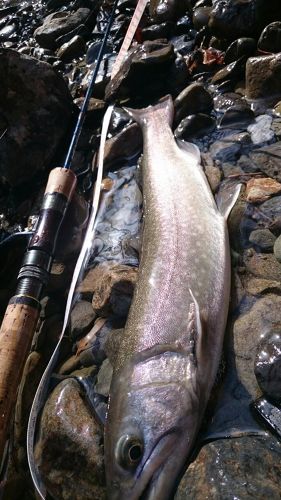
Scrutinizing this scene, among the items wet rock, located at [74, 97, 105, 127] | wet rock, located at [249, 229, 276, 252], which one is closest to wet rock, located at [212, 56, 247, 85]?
wet rock, located at [74, 97, 105, 127]

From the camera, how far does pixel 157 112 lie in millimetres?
4875

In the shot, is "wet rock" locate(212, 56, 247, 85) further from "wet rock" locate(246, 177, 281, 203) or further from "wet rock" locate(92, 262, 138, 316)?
"wet rock" locate(92, 262, 138, 316)

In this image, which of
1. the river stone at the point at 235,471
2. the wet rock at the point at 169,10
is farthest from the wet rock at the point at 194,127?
the river stone at the point at 235,471

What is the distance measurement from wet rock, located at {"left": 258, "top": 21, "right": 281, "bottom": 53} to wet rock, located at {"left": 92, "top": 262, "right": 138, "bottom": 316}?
3.21 metres

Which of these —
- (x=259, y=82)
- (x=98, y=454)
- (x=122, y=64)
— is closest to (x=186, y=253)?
(x=98, y=454)

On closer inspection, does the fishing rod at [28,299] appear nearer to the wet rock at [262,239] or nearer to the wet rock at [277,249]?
the wet rock at [262,239]

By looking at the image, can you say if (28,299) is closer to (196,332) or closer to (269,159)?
(196,332)

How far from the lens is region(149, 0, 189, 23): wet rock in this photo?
21.7 feet

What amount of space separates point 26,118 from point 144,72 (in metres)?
1.64

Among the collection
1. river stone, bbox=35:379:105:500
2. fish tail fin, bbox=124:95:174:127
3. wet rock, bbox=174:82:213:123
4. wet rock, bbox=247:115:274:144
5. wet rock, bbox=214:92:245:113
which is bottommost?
river stone, bbox=35:379:105:500

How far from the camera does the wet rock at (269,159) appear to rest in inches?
157

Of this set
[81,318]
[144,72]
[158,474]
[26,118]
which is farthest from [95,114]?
[158,474]

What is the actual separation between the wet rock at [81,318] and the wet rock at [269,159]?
2.04m

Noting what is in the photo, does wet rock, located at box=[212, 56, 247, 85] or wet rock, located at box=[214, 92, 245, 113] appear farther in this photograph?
wet rock, located at box=[212, 56, 247, 85]
